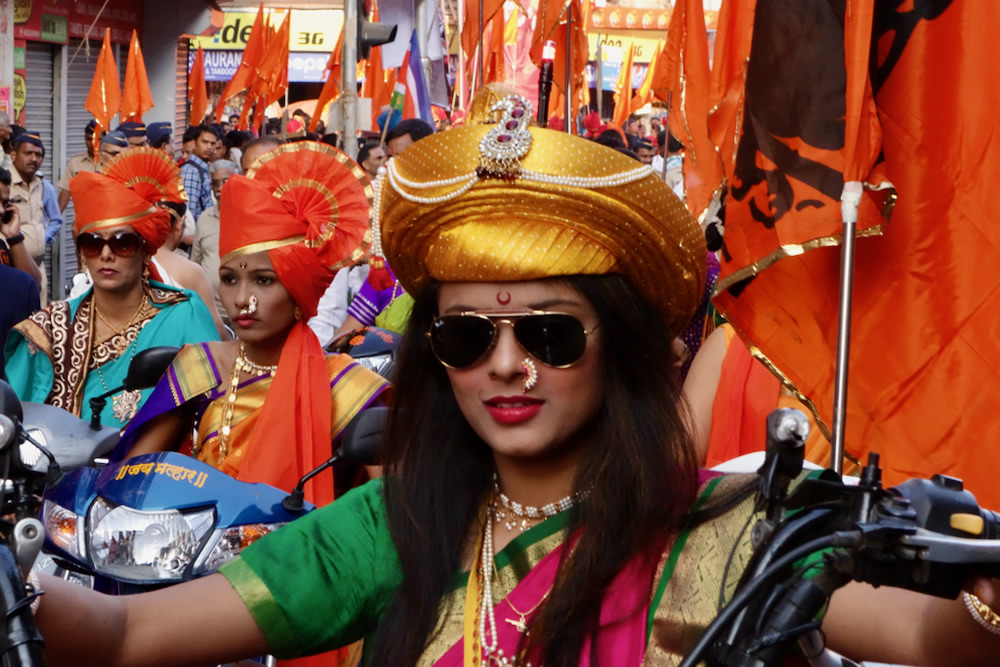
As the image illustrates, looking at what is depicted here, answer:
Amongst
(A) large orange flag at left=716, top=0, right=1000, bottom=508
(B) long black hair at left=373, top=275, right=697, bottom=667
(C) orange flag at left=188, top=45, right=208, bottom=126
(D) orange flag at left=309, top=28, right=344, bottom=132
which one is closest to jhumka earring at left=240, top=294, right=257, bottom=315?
(A) large orange flag at left=716, top=0, right=1000, bottom=508

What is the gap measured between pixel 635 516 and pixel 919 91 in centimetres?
134

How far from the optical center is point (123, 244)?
5992 millimetres

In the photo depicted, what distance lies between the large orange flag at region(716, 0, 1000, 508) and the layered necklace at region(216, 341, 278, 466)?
7.05 ft

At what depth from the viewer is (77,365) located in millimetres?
5723

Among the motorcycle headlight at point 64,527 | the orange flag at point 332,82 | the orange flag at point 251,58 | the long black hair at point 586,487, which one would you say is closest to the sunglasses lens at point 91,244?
the motorcycle headlight at point 64,527

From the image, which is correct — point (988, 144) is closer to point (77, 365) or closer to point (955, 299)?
point (955, 299)

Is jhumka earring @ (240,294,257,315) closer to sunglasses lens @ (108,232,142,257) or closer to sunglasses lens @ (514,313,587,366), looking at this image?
sunglasses lens @ (108,232,142,257)

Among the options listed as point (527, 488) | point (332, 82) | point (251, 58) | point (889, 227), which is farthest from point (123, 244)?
point (251, 58)

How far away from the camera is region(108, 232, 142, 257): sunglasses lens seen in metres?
5.98

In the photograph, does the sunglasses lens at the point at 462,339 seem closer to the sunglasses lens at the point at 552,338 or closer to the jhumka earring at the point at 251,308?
the sunglasses lens at the point at 552,338

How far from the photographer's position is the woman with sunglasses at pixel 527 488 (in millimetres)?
2170

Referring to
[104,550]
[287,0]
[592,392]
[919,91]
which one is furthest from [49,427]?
[287,0]

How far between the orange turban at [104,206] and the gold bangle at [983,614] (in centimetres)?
507

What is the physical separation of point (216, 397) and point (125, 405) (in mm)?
796
